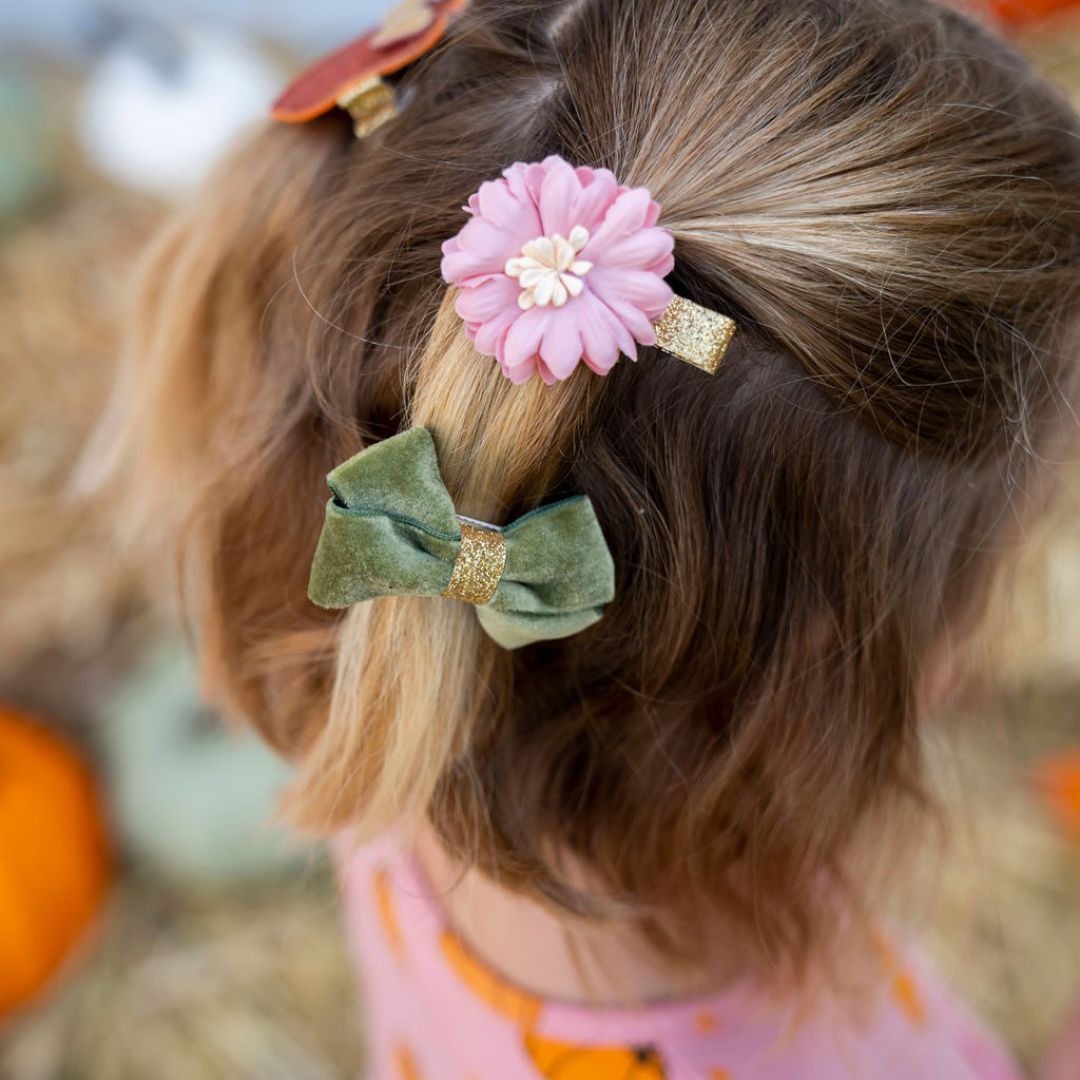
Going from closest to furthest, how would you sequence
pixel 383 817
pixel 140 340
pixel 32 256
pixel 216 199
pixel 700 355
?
pixel 700 355, pixel 383 817, pixel 216 199, pixel 140 340, pixel 32 256

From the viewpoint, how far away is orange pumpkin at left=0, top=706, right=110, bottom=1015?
50.1 inches

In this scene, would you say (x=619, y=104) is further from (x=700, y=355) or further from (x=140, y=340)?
(x=140, y=340)

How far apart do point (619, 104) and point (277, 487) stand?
1.08 feet

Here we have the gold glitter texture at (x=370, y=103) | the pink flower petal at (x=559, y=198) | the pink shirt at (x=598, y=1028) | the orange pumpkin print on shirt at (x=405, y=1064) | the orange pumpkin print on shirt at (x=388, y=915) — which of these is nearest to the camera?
the pink flower petal at (x=559, y=198)

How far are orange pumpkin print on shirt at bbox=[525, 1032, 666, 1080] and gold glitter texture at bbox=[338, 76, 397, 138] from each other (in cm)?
65

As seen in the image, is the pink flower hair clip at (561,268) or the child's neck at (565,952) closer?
the pink flower hair clip at (561,268)

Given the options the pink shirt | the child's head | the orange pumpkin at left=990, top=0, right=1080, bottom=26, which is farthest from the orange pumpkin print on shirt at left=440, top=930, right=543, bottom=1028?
the orange pumpkin at left=990, top=0, right=1080, bottom=26

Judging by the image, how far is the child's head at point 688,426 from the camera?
1.73 ft

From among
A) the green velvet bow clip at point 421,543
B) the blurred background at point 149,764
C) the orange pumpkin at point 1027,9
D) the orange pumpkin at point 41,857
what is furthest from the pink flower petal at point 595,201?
the orange pumpkin at point 1027,9

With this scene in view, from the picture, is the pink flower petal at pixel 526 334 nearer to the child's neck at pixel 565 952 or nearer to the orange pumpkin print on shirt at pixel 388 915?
the child's neck at pixel 565 952

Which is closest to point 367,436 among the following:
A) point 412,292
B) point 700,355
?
point 412,292

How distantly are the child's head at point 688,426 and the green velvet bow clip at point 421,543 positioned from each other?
0.03m

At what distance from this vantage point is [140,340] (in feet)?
3.08

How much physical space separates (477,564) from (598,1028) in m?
0.41
